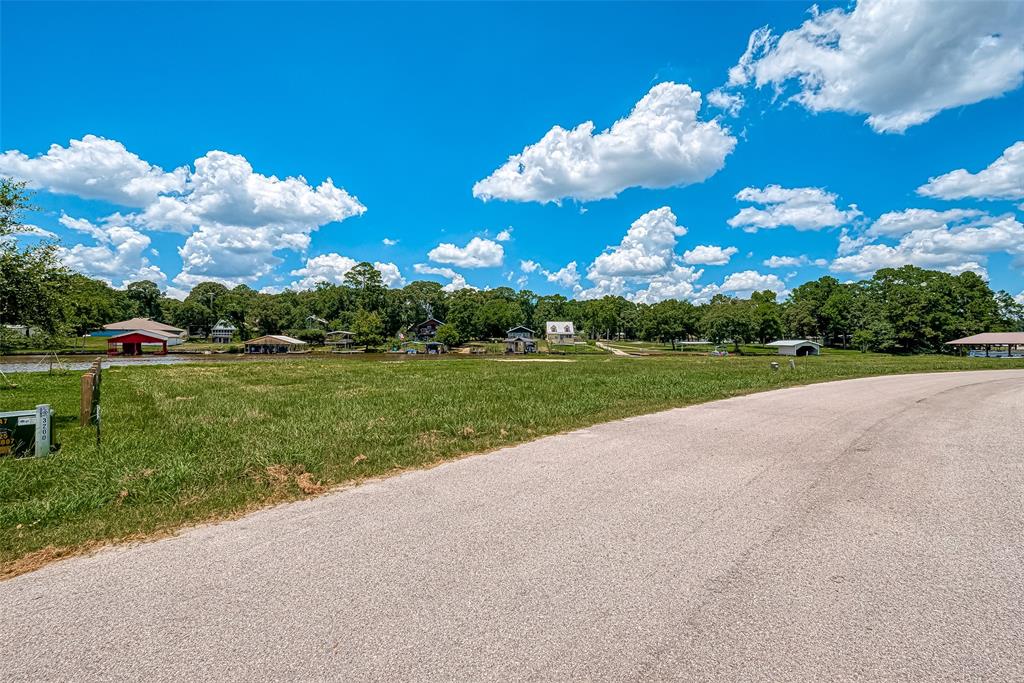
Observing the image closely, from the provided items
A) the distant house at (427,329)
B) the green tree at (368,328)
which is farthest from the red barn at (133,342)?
the distant house at (427,329)

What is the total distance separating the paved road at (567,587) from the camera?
3.08m

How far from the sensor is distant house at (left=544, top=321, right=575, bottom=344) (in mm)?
106887

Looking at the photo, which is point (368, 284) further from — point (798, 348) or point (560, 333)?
point (798, 348)

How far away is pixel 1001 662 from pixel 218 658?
5211 millimetres

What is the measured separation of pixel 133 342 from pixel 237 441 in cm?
7720

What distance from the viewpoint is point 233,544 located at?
4848 mm

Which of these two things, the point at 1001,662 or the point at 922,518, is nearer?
the point at 1001,662

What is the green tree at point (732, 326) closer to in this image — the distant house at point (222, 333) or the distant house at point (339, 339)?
the distant house at point (339, 339)

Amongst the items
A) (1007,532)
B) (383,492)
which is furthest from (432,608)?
(1007,532)

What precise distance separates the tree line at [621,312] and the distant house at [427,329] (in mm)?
4969

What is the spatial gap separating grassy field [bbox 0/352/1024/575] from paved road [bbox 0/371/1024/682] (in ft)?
3.19

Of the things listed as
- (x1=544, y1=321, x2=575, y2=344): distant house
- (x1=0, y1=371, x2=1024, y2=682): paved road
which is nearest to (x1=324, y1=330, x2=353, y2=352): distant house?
(x1=544, y1=321, x2=575, y2=344): distant house

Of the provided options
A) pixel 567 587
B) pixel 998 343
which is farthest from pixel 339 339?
pixel 998 343

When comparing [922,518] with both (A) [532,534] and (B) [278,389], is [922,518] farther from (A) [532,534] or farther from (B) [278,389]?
(B) [278,389]
